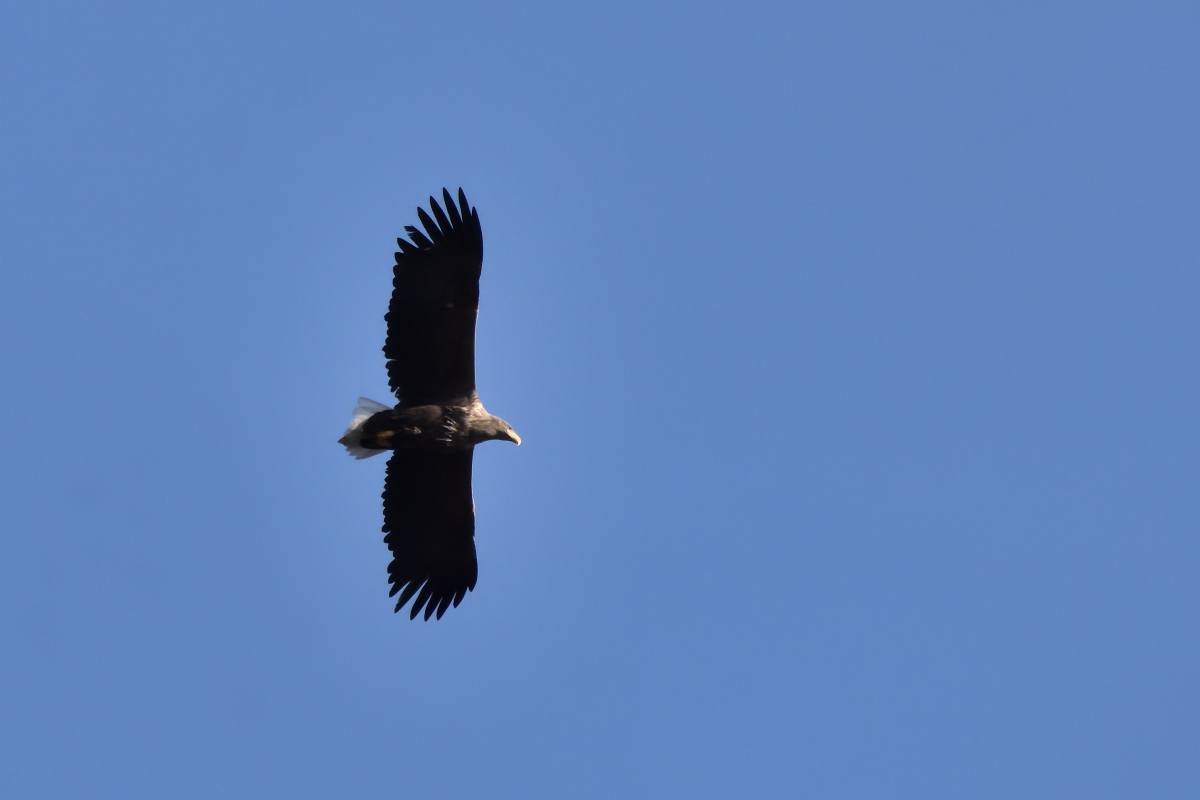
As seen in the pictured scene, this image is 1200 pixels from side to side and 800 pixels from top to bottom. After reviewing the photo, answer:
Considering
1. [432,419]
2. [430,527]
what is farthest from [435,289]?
[430,527]

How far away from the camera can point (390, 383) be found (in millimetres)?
15328

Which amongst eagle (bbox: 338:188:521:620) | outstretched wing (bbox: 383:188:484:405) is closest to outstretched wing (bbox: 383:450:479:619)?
eagle (bbox: 338:188:521:620)

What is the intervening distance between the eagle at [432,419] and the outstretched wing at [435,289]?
0.01 m

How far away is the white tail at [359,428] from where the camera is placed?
50.7ft

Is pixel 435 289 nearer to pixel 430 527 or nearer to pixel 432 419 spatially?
pixel 432 419

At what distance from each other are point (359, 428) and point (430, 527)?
5.43 feet

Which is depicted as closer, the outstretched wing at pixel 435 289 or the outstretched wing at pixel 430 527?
the outstretched wing at pixel 435 289

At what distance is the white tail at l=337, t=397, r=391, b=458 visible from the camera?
1545 centimetres

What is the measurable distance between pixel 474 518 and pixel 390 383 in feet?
7.00

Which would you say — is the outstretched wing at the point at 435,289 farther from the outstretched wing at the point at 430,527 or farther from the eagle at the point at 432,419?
the outstretched wing at the point at 430,527

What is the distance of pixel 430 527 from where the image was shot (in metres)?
16.1

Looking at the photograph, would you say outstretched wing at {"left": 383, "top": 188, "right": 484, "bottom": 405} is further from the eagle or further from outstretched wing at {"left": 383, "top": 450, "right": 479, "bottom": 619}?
outstretched wing at {"left": 383, "top": 450, "right": 479, "bottom": 619}

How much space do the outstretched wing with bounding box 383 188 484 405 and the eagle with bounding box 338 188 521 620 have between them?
0.04 ft

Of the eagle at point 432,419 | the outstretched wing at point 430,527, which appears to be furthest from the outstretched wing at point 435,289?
the outstretched wing at point 430,527
